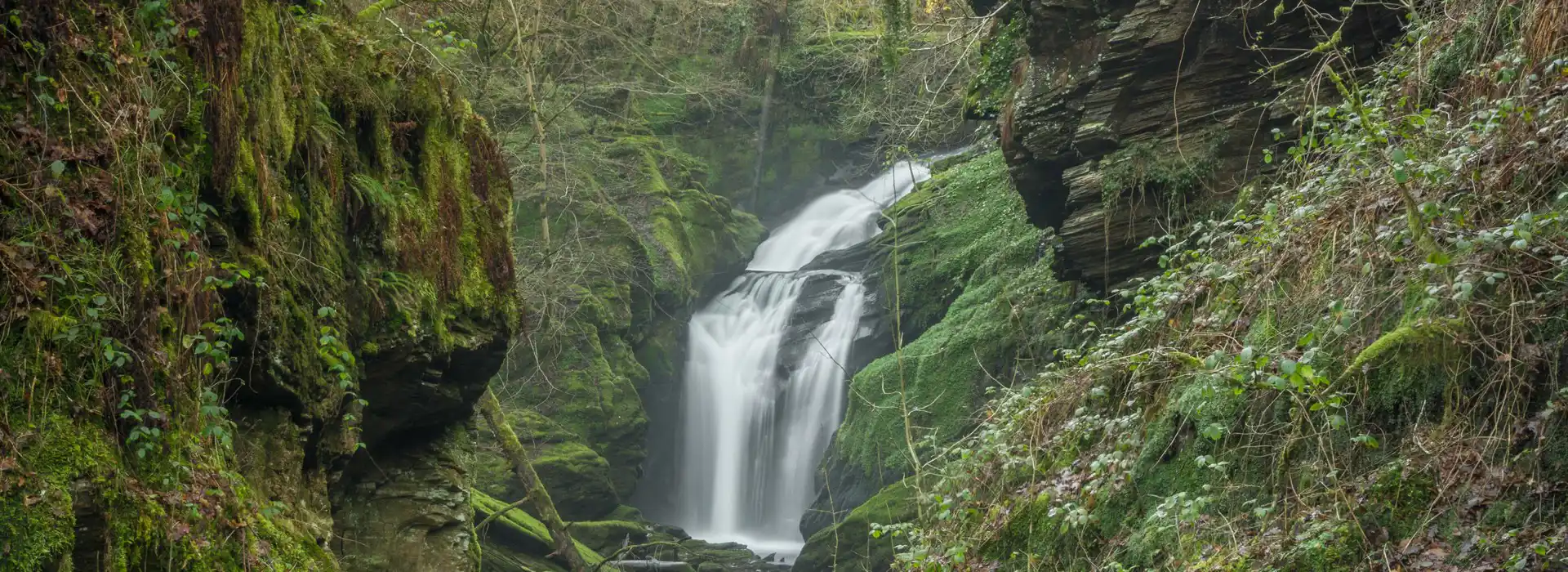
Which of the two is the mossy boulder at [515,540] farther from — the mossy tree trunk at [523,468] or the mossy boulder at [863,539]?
the mossy boulder at [863,539]

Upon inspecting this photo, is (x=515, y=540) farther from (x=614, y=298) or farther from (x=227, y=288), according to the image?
(x=227, y=288)

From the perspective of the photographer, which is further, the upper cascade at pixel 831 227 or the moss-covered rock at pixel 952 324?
the upper cascade at pixel 831 227

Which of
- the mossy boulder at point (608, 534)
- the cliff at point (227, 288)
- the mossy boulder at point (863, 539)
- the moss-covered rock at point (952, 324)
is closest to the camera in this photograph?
the cliff at point (227, 288)

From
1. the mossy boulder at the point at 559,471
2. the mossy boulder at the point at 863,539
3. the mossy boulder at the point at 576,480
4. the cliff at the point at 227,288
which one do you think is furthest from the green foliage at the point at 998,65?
the mossy boulder at the point at 576,480

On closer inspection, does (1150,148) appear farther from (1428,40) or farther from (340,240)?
(340,240)

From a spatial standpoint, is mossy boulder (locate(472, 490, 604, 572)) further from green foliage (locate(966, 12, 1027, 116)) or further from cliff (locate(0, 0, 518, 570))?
A: green foliage (locate(966, 12, 1027, 116))

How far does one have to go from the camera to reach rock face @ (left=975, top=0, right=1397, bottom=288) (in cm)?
898

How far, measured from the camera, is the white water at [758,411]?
19828 millimetres

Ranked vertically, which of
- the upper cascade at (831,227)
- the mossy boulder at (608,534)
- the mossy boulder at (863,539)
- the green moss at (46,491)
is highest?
the upper cascade at (831,227)

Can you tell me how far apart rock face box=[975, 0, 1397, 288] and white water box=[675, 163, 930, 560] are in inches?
327

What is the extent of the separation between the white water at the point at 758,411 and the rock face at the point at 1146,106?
832 cm

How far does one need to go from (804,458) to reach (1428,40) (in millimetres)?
14075

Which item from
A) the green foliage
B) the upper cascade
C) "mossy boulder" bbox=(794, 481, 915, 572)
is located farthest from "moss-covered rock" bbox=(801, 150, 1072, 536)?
the upper cascade

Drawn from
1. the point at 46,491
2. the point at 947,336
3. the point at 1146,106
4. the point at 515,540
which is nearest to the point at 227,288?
the point at 46,491
